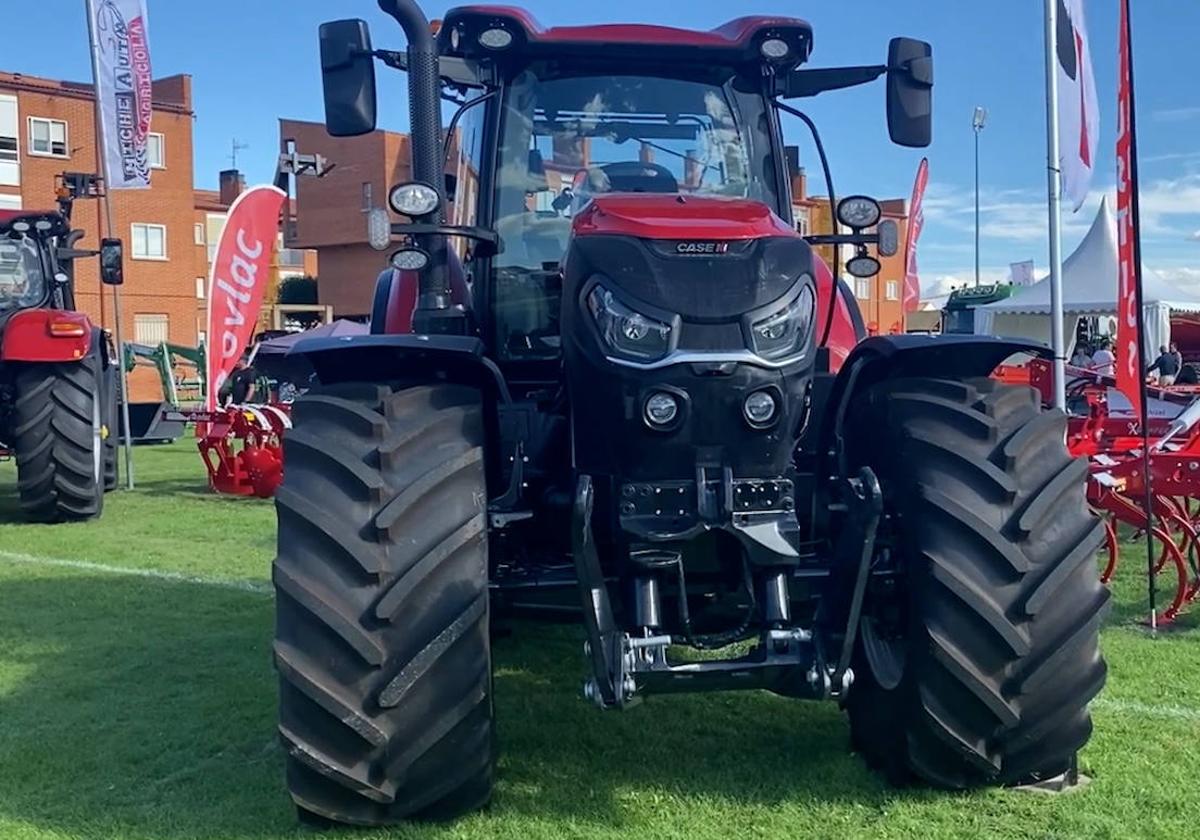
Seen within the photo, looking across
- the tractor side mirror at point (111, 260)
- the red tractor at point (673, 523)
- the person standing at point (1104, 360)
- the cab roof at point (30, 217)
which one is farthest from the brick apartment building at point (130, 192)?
the red tractor at point (673, 523)

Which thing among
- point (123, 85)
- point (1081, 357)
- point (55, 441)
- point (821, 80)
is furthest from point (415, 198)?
point (1081, 357)

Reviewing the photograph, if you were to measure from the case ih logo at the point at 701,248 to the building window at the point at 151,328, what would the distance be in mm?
36714

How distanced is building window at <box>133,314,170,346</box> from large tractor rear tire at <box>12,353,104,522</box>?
Result: 2888 centimetres

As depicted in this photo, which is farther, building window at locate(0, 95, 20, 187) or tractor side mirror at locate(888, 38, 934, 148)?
building window at locate(0, 95, 20, 187)

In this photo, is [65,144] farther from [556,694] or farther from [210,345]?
[556,694]

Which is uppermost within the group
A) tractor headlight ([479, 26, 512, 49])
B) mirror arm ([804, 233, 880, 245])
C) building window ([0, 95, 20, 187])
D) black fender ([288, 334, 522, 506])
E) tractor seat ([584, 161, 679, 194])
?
building window ([0, 95, 20, 187])

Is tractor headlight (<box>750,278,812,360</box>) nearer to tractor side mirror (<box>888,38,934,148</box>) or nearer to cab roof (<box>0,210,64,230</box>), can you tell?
tractor side mirror (<box>888,38,934,148</box>)

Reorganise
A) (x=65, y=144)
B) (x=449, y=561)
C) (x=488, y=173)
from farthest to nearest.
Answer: (x=65, y=144)
(x=488, y=173)
(x=449, y=561)

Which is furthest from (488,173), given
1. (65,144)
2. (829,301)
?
(65,144)

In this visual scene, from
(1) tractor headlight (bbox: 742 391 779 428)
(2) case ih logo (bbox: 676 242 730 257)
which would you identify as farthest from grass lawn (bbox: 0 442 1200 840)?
(2) case ih logo (bbox: 676 242 730 257)

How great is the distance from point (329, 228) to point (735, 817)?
45.1m

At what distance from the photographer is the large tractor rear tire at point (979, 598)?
11.6 feet

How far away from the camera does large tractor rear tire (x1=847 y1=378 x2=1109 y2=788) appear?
3529mm

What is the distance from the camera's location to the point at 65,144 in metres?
35.4
